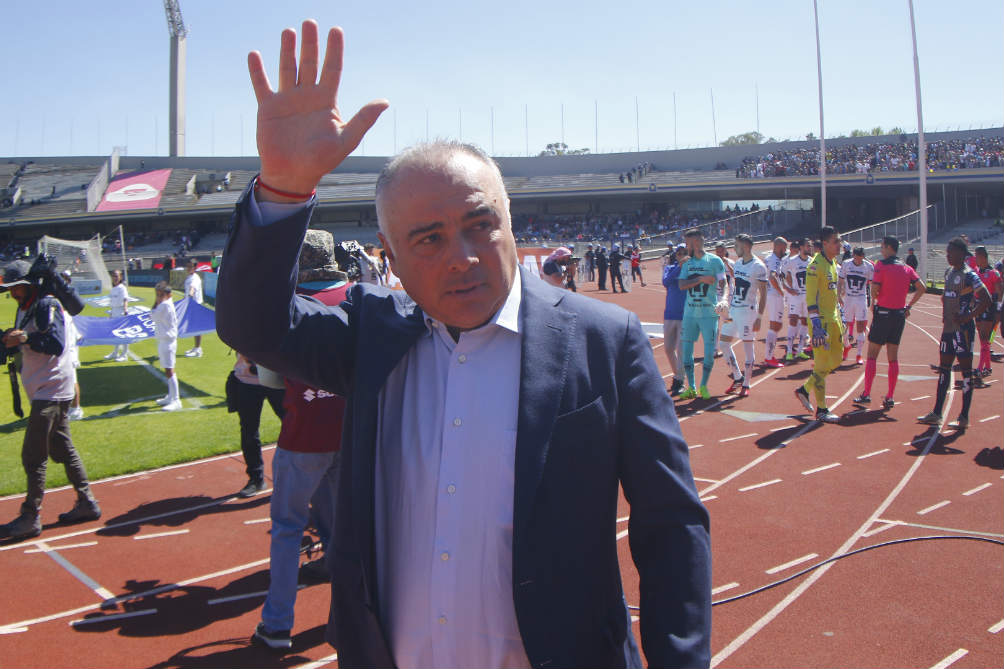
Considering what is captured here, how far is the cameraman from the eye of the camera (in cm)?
585

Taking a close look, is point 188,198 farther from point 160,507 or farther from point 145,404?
point 160,507

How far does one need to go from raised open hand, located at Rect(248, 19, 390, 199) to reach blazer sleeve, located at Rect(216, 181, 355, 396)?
0.24 feet

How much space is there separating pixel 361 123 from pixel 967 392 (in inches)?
347

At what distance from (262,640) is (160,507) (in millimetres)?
3039

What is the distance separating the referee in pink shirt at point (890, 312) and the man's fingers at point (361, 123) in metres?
9.23

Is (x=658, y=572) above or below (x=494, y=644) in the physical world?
above

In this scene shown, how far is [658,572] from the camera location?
161 cm

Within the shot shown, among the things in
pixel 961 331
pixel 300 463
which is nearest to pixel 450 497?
pixel 300 463

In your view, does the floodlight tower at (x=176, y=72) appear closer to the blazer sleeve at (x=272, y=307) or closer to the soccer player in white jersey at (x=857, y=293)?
the soccer player in white jersey at (x=857, y=293)

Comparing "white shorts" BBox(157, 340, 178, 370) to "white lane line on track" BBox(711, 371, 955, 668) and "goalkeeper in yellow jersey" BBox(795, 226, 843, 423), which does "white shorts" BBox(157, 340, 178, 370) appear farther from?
"white lane line on track" BBox(711, 371, 955, 668)

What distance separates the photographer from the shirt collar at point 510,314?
5.60 feet

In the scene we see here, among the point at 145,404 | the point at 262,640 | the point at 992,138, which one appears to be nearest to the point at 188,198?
the point at 145,404

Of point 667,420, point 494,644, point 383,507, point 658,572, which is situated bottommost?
point 494,644

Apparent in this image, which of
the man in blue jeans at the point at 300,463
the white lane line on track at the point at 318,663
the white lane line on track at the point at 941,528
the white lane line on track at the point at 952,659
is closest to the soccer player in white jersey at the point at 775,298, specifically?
the white lane line on track at the point at 941,528
